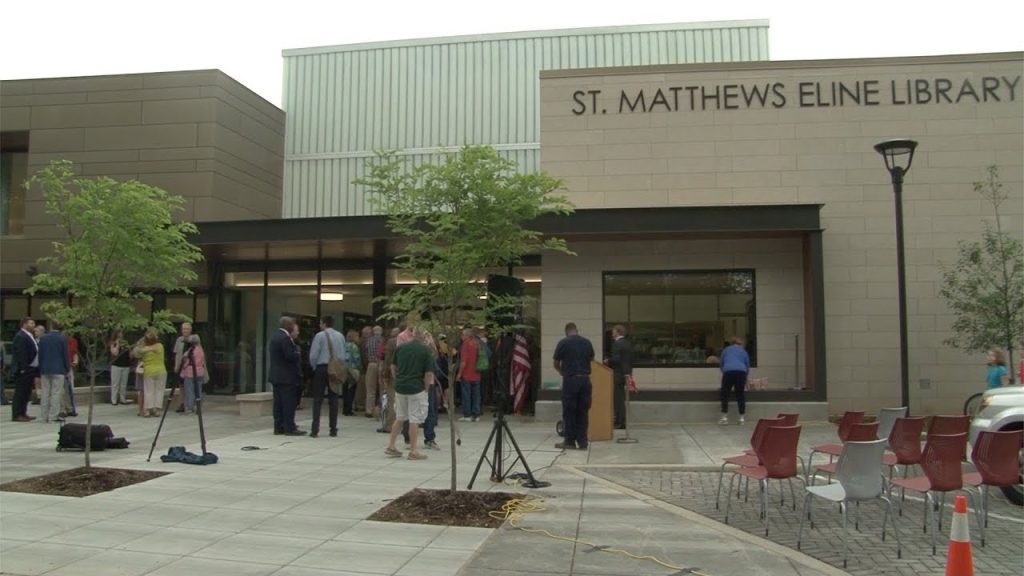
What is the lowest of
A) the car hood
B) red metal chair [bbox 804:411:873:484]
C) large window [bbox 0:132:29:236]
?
red metal chair [bbox 804:411:873:484]

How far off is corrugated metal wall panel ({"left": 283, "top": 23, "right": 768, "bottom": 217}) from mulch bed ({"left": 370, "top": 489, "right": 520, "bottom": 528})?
16.5 meters

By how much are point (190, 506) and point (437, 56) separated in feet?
64.1

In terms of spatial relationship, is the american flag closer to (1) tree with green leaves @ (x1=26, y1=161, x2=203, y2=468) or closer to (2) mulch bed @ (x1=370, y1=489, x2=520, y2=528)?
(2) mulch bed @ (x1=370, y1=489, x2=520, y2=528)

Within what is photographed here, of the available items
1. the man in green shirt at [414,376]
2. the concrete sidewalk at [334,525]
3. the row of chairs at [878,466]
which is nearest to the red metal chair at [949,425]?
the row of chairs at [878,466]

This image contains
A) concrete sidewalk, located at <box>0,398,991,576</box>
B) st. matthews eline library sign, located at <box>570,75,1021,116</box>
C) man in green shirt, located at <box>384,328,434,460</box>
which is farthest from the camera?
st. matthews eline library sign, located at <box>570,75,1021,116</box>

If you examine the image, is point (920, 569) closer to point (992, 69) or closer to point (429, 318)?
point (429, 318)

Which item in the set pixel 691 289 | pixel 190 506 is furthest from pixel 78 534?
pixel 691 289

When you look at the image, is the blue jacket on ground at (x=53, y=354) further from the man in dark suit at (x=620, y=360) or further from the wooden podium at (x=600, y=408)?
the man in dark suit at (x=620, y=360)

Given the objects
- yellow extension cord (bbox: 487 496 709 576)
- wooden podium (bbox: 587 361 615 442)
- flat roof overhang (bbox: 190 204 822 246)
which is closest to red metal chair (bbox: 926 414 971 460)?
yellow extension cord (bbox: 487 496 709 576)

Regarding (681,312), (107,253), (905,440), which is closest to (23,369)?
(107,253)

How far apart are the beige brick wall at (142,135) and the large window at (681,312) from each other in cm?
1114

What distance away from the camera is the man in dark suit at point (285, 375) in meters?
12.2

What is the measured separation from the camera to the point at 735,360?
46.1ft

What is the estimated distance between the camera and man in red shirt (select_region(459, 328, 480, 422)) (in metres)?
14.3
